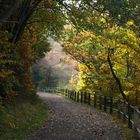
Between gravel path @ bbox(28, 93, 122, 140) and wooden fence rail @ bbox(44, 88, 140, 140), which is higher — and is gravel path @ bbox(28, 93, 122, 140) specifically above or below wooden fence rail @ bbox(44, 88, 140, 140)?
below

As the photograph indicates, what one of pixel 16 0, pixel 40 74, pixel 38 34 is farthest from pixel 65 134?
pixel 40 74

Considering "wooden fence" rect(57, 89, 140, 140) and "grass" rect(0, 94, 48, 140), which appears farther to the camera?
"wooden fence" rect(57, 89, 140, 140)

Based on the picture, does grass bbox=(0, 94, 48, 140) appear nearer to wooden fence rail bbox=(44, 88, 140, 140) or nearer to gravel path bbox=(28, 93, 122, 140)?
gravel path bbox=(28, 93, 122, 140)

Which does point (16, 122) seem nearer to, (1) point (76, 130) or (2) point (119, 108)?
(1) point (76, 130)

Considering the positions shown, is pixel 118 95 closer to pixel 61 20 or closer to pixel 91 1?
pixel 61 20

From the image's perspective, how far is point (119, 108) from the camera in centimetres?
2238

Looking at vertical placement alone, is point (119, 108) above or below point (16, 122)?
above

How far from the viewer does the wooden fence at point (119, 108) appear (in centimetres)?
1506

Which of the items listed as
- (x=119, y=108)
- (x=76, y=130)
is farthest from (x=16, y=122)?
(x=119, y=108)

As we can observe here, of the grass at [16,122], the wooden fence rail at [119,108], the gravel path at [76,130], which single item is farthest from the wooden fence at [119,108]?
the grass at [16,122]

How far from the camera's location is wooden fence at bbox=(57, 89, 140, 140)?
49.4ft

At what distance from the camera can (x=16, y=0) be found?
9062 millimetres

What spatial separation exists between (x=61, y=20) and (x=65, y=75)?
10104cm

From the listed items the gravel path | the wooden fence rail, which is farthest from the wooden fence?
the gravel path
